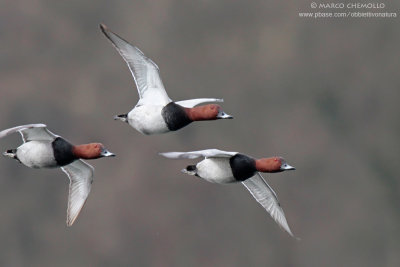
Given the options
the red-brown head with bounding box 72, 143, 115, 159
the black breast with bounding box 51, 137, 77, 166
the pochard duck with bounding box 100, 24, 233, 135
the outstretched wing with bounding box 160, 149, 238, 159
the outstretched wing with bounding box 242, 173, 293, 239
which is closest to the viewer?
the outstretched wing with bounding box 160, 149, 238, 159

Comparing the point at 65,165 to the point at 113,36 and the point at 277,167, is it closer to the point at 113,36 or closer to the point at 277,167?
the point at 113,36

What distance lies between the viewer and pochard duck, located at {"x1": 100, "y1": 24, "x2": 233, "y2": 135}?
1040cm

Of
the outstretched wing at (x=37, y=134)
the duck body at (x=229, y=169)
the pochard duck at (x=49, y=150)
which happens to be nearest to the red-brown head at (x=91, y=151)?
the pochard duck at (x=49, y=150)

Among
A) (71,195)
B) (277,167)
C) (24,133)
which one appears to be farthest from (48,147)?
(277,167)

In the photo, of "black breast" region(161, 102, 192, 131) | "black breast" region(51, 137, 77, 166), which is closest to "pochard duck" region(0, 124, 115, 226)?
"black breast" region(51, 137, 77, 166)

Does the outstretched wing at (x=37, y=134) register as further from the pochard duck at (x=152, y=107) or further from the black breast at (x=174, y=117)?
the black breast at (x=174, y=117)

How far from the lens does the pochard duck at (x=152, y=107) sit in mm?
10398

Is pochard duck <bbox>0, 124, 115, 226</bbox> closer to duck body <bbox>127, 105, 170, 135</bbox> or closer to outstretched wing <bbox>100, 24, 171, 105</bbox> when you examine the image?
duck body <bbox>127, 105, 170, 135</bbox>

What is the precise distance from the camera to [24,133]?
404 inches

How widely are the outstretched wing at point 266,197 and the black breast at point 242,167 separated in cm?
97

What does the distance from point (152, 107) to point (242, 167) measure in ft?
4.78

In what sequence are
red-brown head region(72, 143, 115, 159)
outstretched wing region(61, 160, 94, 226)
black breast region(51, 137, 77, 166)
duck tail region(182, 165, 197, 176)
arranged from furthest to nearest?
outstretched wing region(61, 160, 94, 226)
duck tail region(182, 165, 197, 176)
black breast region(51, 137, 77, 166)
red-brown head region(72, 143, 115, 159)

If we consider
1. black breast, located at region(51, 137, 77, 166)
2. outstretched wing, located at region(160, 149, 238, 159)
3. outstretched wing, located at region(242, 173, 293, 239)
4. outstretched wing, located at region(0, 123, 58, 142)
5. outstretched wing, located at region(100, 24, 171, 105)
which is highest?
outstretched wing, located at region(100, 24, 171, 105)

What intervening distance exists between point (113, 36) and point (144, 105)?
1.01 metres
